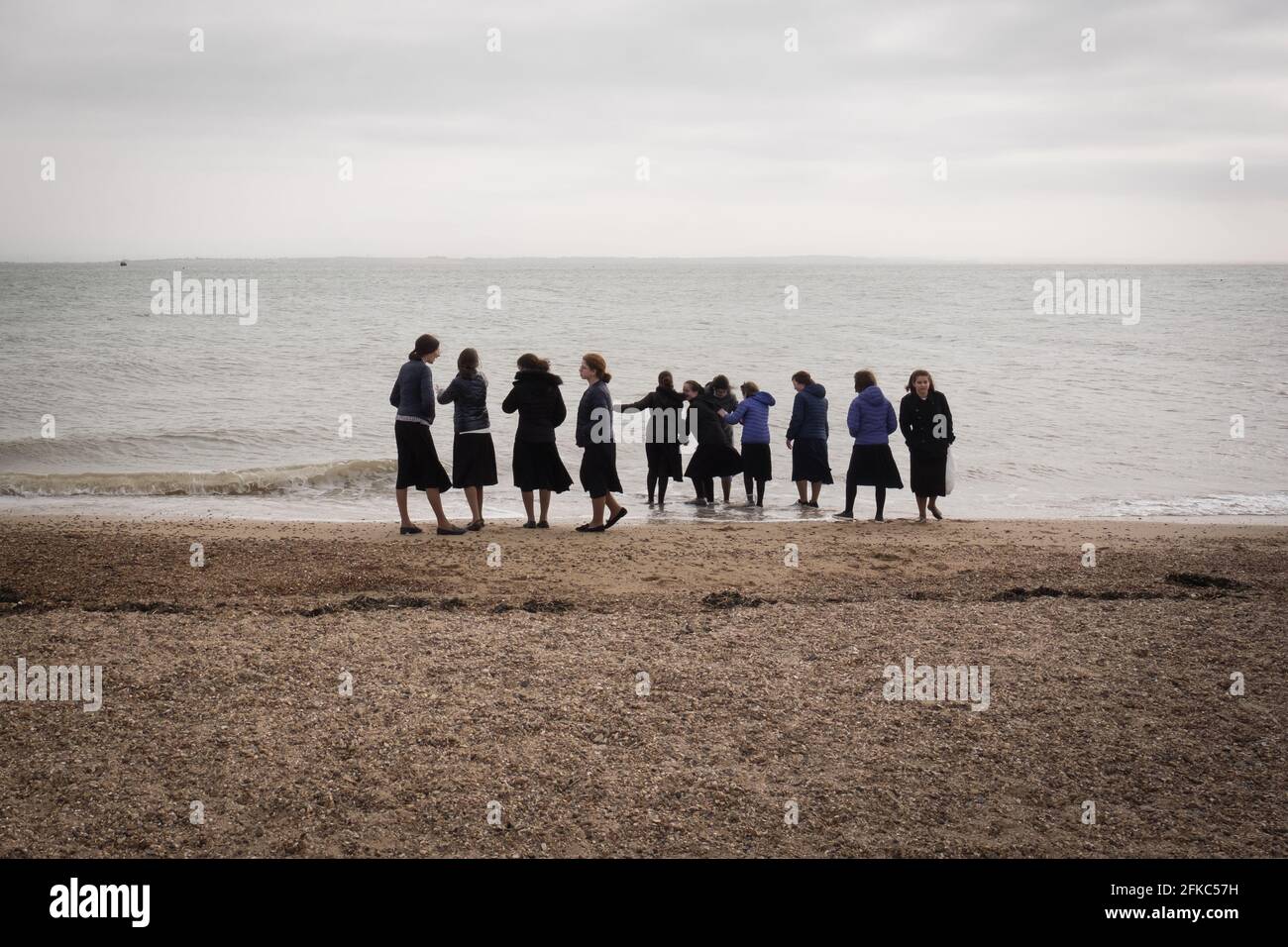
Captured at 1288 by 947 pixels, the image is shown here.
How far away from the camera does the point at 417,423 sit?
419 inches

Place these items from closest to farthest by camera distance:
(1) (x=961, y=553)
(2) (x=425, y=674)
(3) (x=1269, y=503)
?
(2) (x=425, y=674) → (1) (x=961, y=553) → (3) (x=1269, y=503)

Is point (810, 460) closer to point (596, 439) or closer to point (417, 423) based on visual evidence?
point (596, 439)

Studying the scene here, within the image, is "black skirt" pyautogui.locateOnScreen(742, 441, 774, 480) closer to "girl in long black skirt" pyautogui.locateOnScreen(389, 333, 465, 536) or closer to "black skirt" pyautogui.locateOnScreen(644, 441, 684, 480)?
"black skirt" pyautogui.locateOnScreen(644, 441, 684, 480)

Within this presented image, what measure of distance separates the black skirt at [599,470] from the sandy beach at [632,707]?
1.58m

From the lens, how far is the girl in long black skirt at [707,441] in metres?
13.6

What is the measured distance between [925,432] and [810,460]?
2066 millimetres

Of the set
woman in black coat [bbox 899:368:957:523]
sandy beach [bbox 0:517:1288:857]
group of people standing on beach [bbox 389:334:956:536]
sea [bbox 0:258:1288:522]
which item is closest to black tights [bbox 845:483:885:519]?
group of people standing on beach [bbox 389:334:956:536]

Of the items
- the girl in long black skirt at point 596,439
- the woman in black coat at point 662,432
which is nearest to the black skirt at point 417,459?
the girl in long black skirt at point 596,439

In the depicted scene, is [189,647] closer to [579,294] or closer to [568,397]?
[568,397]

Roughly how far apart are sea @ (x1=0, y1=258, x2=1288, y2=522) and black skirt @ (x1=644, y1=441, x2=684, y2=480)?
1.92 ft

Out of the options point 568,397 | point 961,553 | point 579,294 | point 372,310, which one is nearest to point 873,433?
point 961,553

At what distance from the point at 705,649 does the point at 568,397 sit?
1713 centimetres

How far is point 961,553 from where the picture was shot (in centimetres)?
1036

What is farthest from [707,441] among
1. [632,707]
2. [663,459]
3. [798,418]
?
[632,707]
